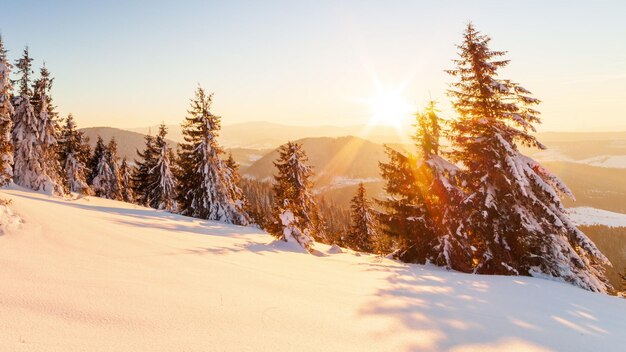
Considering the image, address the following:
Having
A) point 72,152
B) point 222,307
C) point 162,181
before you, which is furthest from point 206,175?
point 222,307

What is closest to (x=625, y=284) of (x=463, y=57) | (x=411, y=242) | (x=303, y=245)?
(x=411, y=242)

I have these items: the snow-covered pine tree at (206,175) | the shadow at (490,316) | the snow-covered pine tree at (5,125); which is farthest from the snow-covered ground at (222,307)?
the snow-covered pine tree at (206,175)

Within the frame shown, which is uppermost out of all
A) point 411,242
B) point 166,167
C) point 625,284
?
point 166,167

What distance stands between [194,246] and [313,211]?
2461 centimetres

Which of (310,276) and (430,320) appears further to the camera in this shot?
(310,276)

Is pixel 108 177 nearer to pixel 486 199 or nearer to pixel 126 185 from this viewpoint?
pixel 126 185

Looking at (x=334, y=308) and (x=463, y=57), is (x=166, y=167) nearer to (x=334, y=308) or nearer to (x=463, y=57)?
(x=463, y=57)

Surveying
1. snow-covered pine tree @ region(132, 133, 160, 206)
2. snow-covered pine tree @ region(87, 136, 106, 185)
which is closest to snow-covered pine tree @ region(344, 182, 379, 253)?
snow-covered pine tree @ region(132, 133, 160, 206)

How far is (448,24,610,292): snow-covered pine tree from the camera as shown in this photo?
14289 millimetres

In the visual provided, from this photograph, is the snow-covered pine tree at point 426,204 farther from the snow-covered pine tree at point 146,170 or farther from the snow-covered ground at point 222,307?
the snow-covered pine tree at point 146,170

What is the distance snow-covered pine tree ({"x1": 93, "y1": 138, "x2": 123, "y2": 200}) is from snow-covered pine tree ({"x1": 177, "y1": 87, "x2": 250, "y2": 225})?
1852cm

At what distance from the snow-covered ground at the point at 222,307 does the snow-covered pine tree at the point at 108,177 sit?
1576 inches

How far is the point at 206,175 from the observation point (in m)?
28.8

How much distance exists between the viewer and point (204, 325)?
3.63 m
